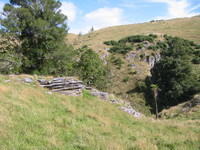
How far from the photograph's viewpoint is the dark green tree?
3399 centimetres

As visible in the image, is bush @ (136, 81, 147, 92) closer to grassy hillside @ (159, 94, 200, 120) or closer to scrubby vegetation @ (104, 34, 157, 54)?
grassy hillside @ (159, 94, 200, 120)

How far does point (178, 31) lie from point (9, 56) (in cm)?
6489

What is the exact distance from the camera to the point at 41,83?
47.5 ft

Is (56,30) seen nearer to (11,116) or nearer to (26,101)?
(26,101)

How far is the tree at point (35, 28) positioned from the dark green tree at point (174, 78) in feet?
80.8

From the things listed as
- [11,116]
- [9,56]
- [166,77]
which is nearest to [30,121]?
[11,116]

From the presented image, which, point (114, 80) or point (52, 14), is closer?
point (52, 14)

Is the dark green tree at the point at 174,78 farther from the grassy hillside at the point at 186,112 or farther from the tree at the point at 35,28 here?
the tree at the point at 35,28

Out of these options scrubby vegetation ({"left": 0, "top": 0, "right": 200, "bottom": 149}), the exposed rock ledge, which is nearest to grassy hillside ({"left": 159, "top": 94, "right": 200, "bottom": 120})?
scrubby vegetation ({"left": 0, "top": 0, "right": 200, "bottom": 149})

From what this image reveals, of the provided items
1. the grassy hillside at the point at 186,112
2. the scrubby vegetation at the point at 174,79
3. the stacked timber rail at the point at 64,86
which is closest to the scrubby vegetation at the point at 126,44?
the scrubby vegetation at the point at 174,79

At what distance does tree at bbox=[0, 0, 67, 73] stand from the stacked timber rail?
5604 mm

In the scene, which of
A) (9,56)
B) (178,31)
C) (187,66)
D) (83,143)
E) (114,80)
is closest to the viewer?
(83,143)

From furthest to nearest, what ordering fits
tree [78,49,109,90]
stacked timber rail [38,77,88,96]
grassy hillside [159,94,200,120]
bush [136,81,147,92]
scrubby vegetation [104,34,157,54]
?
1. scrubby vegetation [104,34,157,54]
2. bush [136,81,147,92]
3. tree [78,49,109,90]
4. grassy hillside [159,94,200,120]
5. stacked timber rail [38,77,88,96]

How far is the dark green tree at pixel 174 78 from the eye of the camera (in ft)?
112
